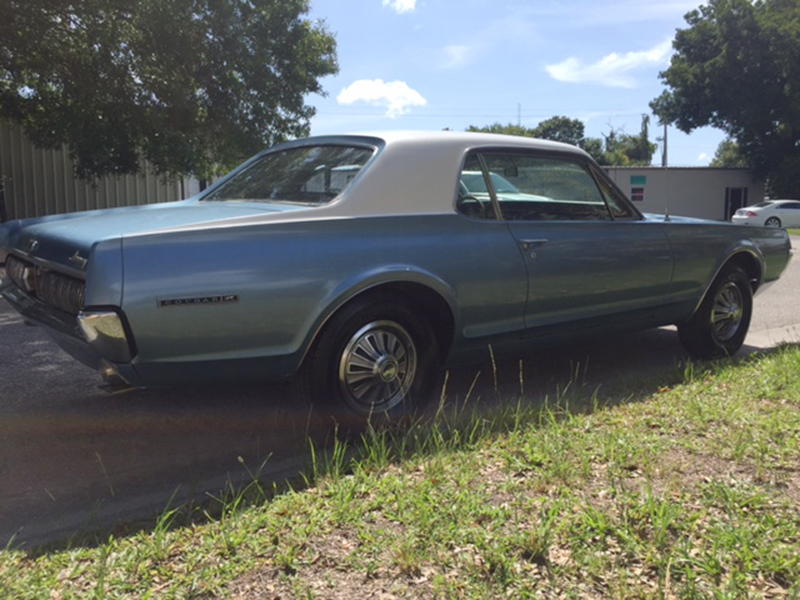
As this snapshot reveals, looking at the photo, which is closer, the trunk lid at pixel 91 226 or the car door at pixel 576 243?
the trunk lid at pixel 91 226

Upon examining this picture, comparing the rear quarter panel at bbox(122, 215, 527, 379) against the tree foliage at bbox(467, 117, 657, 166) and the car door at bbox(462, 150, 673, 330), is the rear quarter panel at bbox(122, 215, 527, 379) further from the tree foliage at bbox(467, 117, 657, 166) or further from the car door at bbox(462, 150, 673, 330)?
the tree foliage at bbox(467, 117, 657, 166)

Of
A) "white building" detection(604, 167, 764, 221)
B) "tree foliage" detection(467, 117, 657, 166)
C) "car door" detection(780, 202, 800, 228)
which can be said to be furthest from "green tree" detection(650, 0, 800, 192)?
"tree foliage" detection(467, 117, 657, 166)

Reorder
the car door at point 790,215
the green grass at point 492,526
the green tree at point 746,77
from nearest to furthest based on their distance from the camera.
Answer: the green grass at point 492,526, the car door at point 790,215, the green tree at point 746,77

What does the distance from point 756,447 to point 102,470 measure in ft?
9.94

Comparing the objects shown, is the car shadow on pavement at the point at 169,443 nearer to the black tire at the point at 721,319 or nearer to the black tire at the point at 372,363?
the black tire at the point at 372,363

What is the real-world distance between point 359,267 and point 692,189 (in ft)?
152

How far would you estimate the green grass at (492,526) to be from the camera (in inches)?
94.9

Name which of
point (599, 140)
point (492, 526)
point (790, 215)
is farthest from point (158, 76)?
point (599, 140)

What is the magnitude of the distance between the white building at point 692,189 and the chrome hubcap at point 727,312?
3973 cm

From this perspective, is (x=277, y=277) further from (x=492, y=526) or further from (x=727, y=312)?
(x=727, y=312)

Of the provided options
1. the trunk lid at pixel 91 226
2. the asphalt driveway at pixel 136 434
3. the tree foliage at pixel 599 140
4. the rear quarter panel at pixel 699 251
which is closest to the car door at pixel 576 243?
the rear quarter panel at pixel 699 251

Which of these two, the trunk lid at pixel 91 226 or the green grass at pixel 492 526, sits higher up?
the trunk lid at pixel 91 226

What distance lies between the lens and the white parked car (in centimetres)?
3095

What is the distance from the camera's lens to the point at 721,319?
5.70m
